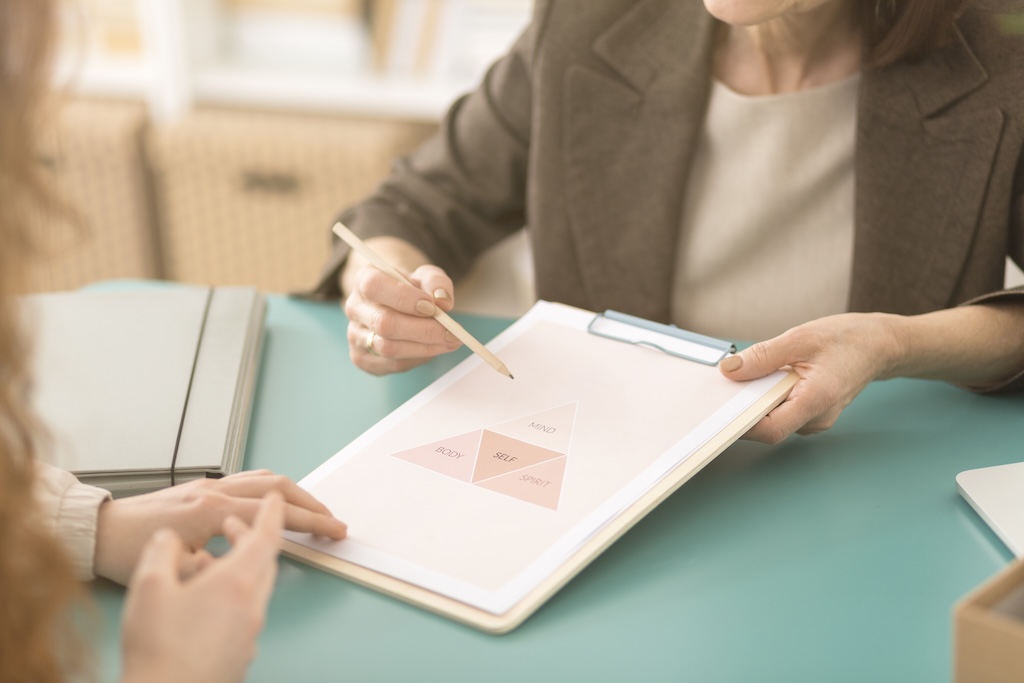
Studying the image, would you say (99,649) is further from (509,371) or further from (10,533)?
(509,371)

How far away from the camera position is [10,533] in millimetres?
473

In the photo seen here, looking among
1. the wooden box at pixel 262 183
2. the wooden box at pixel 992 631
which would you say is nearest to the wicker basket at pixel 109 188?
the wooden box at pixel 262 183

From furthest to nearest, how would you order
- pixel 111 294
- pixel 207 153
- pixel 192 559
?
pixel 207 153 → pixel 111 294 → pixel 192 559

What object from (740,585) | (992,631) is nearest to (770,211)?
(740,585)

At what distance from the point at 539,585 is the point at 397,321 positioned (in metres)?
0.32

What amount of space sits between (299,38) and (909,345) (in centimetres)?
171

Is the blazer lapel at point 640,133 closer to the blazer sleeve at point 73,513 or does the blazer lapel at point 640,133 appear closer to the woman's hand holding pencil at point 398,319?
the woman's hand holding pencil at point 398,319

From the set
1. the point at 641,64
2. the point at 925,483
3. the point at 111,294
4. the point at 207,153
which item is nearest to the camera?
the point at 925,483

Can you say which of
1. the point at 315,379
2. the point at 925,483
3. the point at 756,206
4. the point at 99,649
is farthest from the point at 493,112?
the point at 99,649

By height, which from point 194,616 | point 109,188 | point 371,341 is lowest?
point 194,616

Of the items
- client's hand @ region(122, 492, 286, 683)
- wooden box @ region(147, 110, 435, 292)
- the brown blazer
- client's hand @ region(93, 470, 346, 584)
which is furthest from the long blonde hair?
wooden box @ region(147, 110, 435, 292)

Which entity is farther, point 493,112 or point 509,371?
point 493,112

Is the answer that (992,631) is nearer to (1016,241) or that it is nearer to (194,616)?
(194,616)

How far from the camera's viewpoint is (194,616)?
0.52 m
